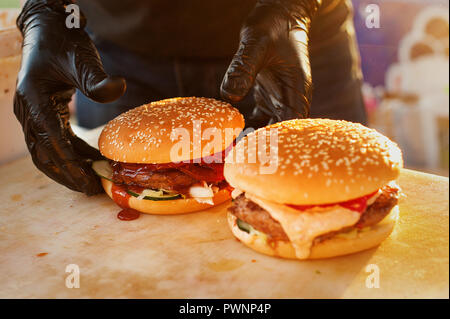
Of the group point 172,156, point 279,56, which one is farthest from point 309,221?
point 279,56

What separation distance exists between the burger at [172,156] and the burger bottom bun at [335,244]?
0.43 m

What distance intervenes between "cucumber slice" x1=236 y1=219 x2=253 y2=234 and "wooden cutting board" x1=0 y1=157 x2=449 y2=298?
0.09 meters

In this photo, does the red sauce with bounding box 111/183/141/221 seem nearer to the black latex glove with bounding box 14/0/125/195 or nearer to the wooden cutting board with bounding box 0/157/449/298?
the wooden cutting board with bounding box 0/157/449/298

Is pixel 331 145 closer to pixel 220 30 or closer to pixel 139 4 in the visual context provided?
pixel 220 30

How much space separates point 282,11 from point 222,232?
1.14 meters

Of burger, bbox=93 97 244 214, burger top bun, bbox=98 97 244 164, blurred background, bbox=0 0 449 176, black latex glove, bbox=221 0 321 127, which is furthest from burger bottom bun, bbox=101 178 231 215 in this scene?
blurred background, bbox=0 0 449 176

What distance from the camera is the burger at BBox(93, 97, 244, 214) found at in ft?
6.84

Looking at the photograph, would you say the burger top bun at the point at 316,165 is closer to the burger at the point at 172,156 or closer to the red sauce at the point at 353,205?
the red sauce at the point at 353,205

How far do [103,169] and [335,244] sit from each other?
4.16 ft

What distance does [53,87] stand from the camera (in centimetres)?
231

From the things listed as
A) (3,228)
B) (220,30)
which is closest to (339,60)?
(220,30)
